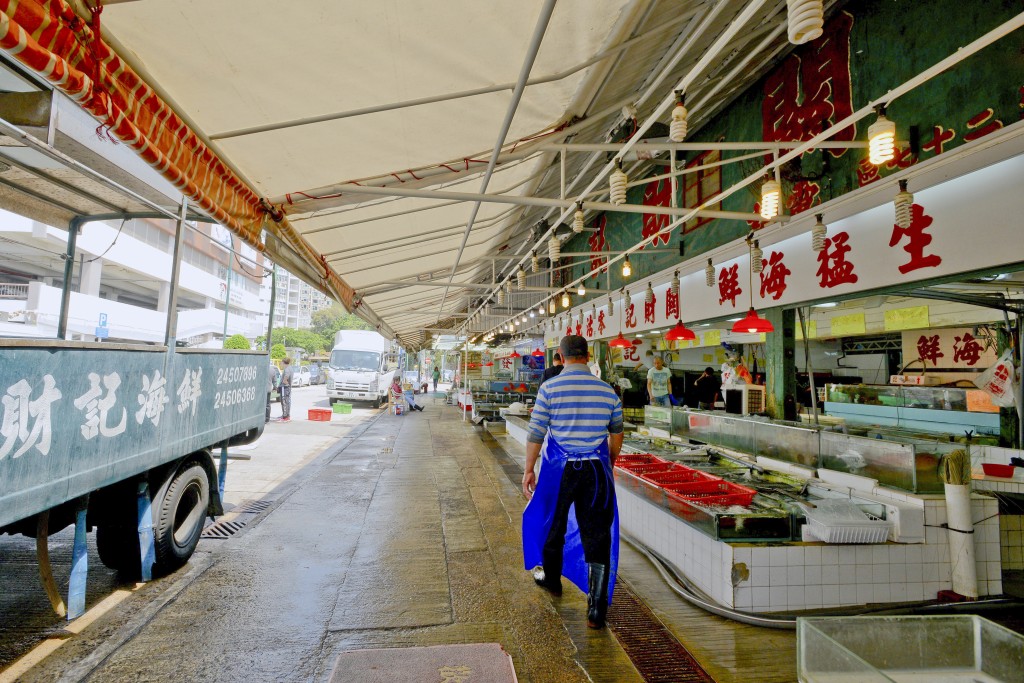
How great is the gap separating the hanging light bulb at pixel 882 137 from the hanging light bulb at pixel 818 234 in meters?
1.91

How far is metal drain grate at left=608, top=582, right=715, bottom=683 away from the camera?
9.01 ft

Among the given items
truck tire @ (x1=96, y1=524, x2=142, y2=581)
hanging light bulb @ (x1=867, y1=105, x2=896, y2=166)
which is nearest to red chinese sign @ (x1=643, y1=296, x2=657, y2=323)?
hanging light bulb @ (x1=867, y1=105, x2=896, y2=166)

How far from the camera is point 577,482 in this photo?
3.36m

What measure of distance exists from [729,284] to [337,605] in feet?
21.4

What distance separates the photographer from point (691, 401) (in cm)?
1493

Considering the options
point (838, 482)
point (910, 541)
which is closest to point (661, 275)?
point (838, 482)

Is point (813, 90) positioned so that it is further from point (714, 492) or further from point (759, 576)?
point (759, 576)

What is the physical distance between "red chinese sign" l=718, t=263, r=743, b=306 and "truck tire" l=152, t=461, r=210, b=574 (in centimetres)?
704

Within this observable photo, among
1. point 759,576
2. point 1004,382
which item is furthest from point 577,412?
point 1004,382

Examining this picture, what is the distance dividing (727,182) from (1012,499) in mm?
4857

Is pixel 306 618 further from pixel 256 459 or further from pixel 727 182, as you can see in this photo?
pixel 727 182

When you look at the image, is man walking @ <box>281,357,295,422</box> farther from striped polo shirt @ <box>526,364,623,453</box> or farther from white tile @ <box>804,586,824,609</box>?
white tile @ <box>804,586,824,609</box>

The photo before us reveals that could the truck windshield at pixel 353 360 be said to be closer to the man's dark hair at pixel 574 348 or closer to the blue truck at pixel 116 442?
the blue truck at pixel 116 442

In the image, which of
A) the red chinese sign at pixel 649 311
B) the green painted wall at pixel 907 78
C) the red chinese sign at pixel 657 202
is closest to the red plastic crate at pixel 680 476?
the green painted wall at pixel 907 78
